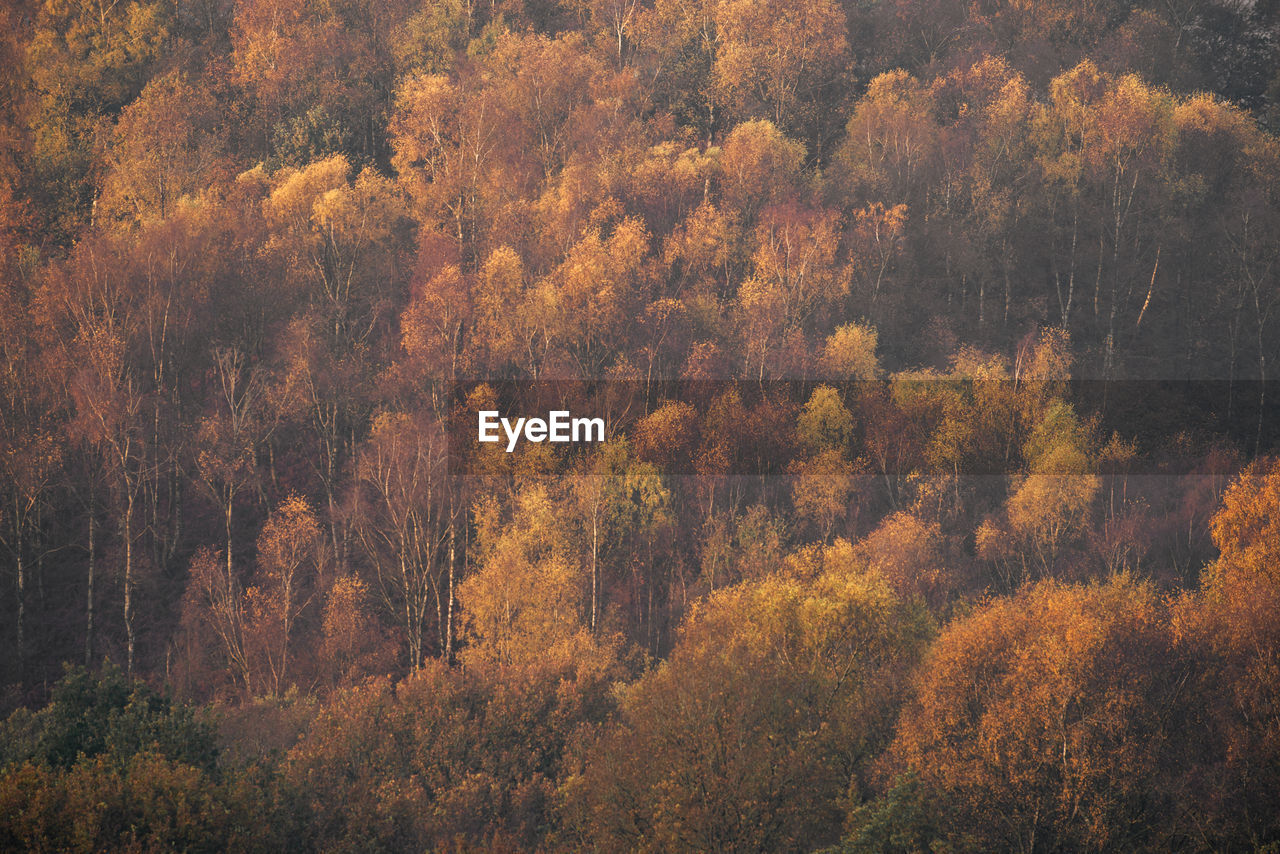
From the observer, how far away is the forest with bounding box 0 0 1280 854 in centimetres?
4788

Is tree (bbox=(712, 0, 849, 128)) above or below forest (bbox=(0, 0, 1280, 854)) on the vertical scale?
above

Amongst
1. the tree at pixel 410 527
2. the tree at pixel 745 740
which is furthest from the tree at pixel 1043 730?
the tree at pixel 410 527

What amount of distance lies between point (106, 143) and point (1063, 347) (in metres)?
69.6

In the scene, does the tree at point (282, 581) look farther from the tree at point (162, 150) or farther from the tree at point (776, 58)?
the tree at point (776, 58)

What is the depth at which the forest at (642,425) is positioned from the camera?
157 ft

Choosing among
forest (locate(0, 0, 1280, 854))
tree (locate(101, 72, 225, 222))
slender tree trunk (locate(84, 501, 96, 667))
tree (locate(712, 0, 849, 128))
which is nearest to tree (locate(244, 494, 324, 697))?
forest (locate(0, 0, 1280, 854))

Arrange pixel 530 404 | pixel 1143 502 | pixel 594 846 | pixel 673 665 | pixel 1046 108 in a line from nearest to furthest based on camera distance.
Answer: pixel 594 846, pixel 673 665, pixel 1143 502, pixel 530 404, pixel 1046 108

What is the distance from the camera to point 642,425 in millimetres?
81250

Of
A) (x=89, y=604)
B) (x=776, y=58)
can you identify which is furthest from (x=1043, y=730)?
(x=776, y=58)

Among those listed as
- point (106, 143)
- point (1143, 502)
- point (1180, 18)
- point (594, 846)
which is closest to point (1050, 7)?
point (1180, 18)

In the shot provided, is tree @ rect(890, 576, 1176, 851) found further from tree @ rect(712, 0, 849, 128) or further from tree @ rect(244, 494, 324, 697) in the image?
tree @ rect(712, 0, 849, 128)

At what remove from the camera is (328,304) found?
89.2 m

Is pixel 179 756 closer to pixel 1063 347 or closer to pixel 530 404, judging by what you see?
pixel 530 404

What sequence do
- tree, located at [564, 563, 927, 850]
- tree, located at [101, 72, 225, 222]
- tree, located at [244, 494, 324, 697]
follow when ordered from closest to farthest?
tree, located at [564, 563, 927, 850]
tree, located at [244, 494, 324, 697]
tree, located at [101, 72, 225, 222]
